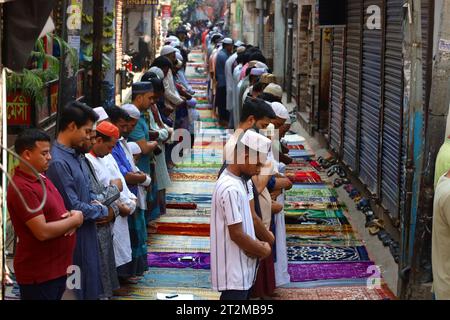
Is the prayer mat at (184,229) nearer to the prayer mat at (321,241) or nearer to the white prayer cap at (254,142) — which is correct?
the prayer mat at (321,241)

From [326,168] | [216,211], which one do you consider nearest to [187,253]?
[216,211]

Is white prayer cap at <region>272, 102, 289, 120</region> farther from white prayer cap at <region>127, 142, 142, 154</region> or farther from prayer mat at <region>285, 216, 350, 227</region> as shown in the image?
prayer mat at <region>285, 216, 350, 227</region>

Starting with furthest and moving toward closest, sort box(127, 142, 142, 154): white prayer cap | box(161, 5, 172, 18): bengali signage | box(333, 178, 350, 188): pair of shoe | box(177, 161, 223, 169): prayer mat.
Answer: box(161, 5, 172, 18): bengali signage < box(177, 161, 223, 169): prayer mat < box(333, 178, 350, 188): pair of shoe < box(127, 142, 142, 154): white prayer cap

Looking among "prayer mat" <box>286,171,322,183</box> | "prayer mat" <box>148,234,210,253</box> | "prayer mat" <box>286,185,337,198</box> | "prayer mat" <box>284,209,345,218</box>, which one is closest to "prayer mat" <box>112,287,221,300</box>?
"prayer mat" <box>148,234,210,253</box>

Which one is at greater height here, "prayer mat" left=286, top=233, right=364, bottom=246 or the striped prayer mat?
"prayer mat" left=286, top=233, right=364, bottom=246

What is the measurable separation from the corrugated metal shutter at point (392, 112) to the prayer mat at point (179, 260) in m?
2.12

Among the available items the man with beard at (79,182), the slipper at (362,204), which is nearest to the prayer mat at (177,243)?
the slipper at (362,204)

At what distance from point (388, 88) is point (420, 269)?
3.72 meters

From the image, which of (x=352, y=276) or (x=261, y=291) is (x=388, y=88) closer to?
(x=352, y=276)

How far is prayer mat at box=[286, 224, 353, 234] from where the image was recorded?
11484mm

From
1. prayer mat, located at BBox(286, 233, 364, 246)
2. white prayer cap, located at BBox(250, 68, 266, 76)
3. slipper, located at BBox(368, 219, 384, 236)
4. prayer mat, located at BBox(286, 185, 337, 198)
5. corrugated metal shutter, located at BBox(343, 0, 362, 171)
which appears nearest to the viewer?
prayer mat, located at BBox(286, 233, 364, 246)

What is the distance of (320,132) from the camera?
728 inches

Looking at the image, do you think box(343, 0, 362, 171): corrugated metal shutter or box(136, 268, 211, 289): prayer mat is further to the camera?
box(343, 0, 362, 171): corrugated metal shutter

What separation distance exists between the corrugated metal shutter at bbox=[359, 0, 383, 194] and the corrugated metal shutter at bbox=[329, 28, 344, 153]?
214cm
